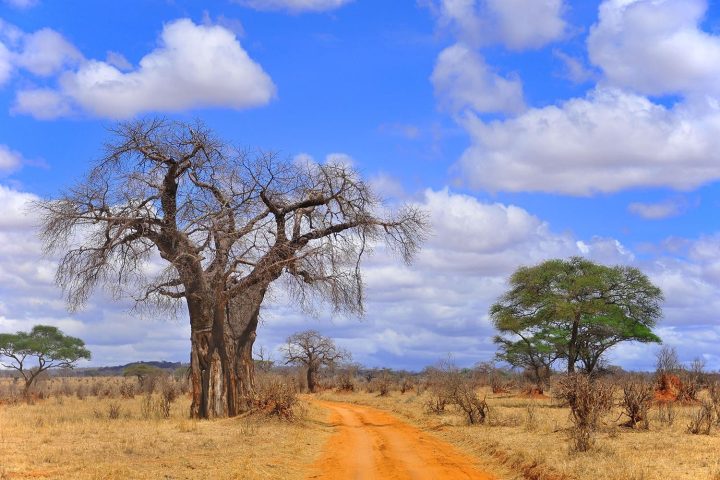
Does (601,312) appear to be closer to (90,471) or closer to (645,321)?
(645,321)

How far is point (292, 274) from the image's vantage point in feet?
79.9

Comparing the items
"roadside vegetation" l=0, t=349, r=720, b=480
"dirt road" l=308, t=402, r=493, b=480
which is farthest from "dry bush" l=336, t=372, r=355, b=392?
"dirt road" l=308, t=402, r=493, b=480

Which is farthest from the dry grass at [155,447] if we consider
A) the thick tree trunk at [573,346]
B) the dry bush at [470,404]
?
the thick tree trunk at [573,346]

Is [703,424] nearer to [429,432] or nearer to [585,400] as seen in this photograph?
[585,400]

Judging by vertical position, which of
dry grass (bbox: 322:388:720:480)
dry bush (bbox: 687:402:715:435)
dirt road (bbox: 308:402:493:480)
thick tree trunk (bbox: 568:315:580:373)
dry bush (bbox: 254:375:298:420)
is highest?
thick tree trunk (bbox: 568:315:580:373)

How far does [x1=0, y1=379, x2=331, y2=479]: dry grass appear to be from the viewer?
13.5 metres

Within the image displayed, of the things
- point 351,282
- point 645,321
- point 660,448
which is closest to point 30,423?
point 351,282

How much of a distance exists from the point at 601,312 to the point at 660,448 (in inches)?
839

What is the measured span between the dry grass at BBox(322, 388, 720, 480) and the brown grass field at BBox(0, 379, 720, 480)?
3cm

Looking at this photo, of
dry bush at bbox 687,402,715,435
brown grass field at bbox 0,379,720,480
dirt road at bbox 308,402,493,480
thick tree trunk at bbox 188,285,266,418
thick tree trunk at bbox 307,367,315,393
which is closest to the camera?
brown grass field at bbox 0,379,720,480

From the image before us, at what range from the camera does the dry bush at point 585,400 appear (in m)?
16.4

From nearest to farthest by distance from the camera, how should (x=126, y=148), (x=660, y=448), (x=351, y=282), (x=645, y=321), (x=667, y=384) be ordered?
(x=660, y=448) → (x=126, y=148) → (x=351, y=282) → (x=667, y=384) → (x=645, y=321)

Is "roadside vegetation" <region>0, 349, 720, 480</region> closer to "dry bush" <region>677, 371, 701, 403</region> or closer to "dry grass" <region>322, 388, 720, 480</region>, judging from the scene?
"dry grass" <region>322, 388, 720, 480</region>

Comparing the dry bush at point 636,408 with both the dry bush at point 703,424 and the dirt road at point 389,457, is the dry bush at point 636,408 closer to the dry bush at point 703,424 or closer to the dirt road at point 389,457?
the dry bush at point 703,424
